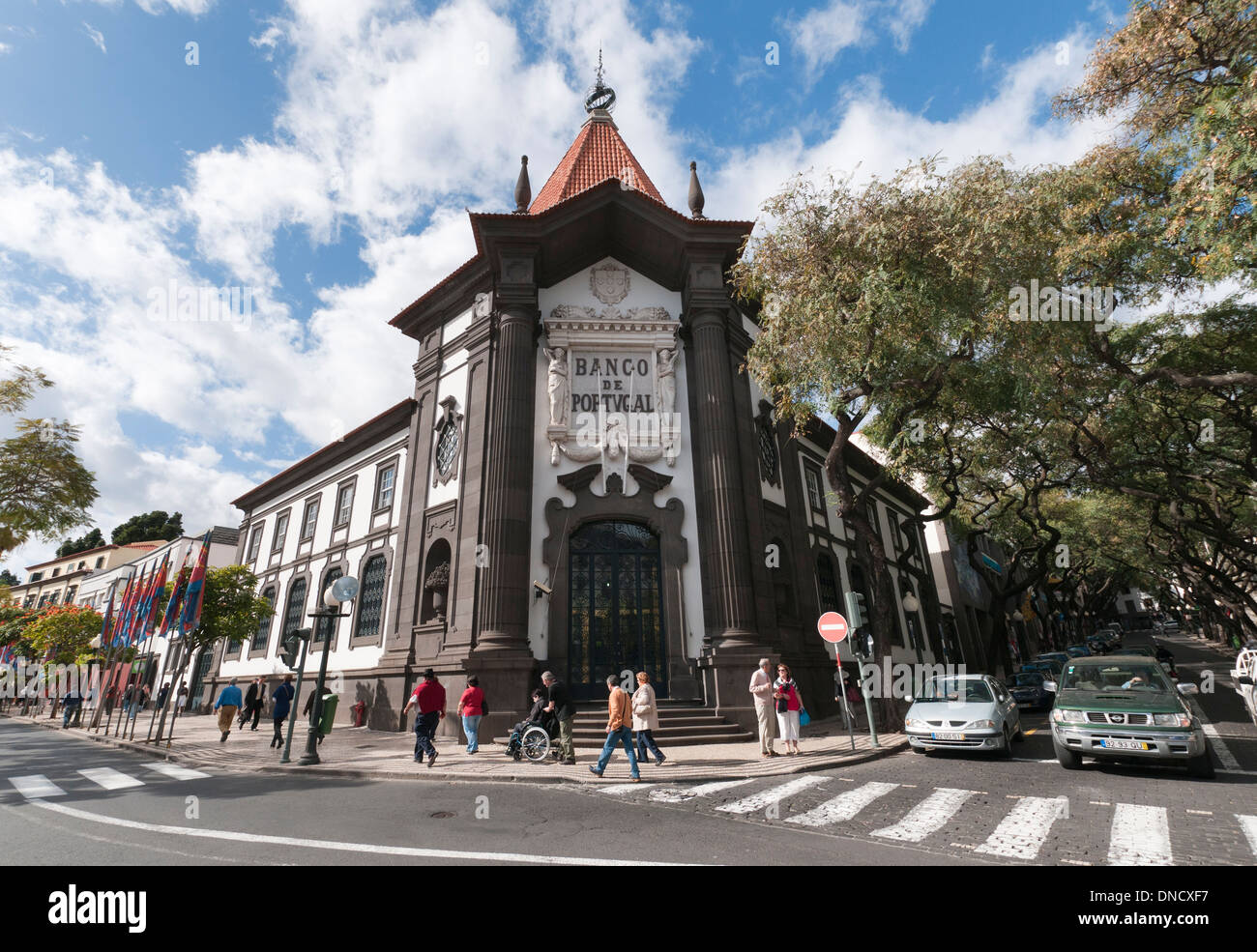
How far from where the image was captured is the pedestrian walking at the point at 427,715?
35.3ft

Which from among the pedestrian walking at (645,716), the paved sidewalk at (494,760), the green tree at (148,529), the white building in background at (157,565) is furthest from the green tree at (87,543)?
the pedestrian walking at (645,716)

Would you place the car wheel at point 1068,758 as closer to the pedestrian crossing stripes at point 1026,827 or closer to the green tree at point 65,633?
the pedestrian crossing stripes at point 1026,827

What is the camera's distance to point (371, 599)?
68.6 feet

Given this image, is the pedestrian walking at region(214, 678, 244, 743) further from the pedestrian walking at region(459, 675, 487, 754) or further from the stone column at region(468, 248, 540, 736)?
the pedestrian walking at region(459, 675, 487, 754)

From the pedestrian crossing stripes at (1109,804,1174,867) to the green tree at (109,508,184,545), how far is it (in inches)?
3242

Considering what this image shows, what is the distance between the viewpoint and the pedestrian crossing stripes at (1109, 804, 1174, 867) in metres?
4.98

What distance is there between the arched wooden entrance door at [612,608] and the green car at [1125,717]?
8.30 meters

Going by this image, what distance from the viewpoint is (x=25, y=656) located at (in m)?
40.6

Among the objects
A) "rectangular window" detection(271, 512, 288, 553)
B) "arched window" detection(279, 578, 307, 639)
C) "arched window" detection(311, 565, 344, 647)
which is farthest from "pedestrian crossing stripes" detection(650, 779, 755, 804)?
"rectangular window" detection(271, 512, 288, 553)

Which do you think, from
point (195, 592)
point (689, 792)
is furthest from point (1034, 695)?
point (195, 592)

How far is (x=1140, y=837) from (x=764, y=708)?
648 centimetres
